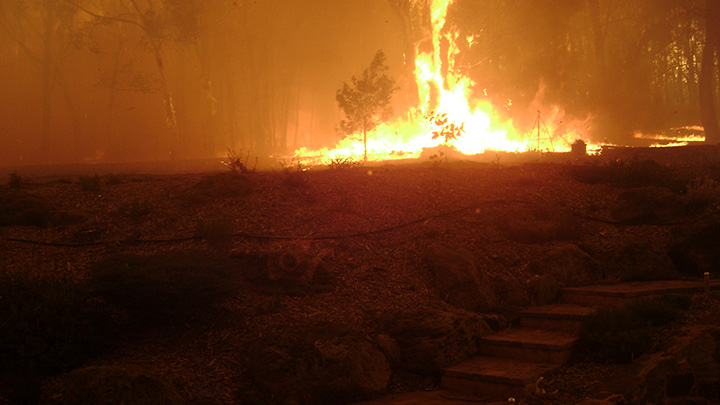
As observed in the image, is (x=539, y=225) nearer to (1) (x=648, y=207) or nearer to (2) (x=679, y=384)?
(1) (x=648, y=207)

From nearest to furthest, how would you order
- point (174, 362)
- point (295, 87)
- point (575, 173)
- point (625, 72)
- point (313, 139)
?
1. point (174, 362)
2. point (575, 173)
3. point (625, 72)
4. point (295, 87)
5. point (313, 139)

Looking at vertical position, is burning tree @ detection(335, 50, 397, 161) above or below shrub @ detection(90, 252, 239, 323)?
above

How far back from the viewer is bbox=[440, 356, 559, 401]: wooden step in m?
5.86

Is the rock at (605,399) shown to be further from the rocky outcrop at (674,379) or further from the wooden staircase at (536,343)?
the wooden staircase at (536,343)

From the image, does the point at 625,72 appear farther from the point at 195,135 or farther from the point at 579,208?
the point at 579,208

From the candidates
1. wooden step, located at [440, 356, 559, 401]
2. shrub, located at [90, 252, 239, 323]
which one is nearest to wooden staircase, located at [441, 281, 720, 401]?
wooden step, located at [440, 356, 559, 401]

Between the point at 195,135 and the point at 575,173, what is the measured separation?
1238 inches

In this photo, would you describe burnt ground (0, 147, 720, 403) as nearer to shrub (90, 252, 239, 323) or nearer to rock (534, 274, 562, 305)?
rock (534, 274, 562, 305)

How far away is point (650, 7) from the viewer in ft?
118

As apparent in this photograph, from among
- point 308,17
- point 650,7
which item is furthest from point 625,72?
point 308,17

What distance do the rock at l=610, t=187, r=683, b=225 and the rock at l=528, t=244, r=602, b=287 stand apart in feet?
6.41

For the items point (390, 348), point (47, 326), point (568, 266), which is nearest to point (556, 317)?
point (568, 266)

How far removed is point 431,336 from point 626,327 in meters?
2.03

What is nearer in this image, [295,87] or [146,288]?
[146,288]
